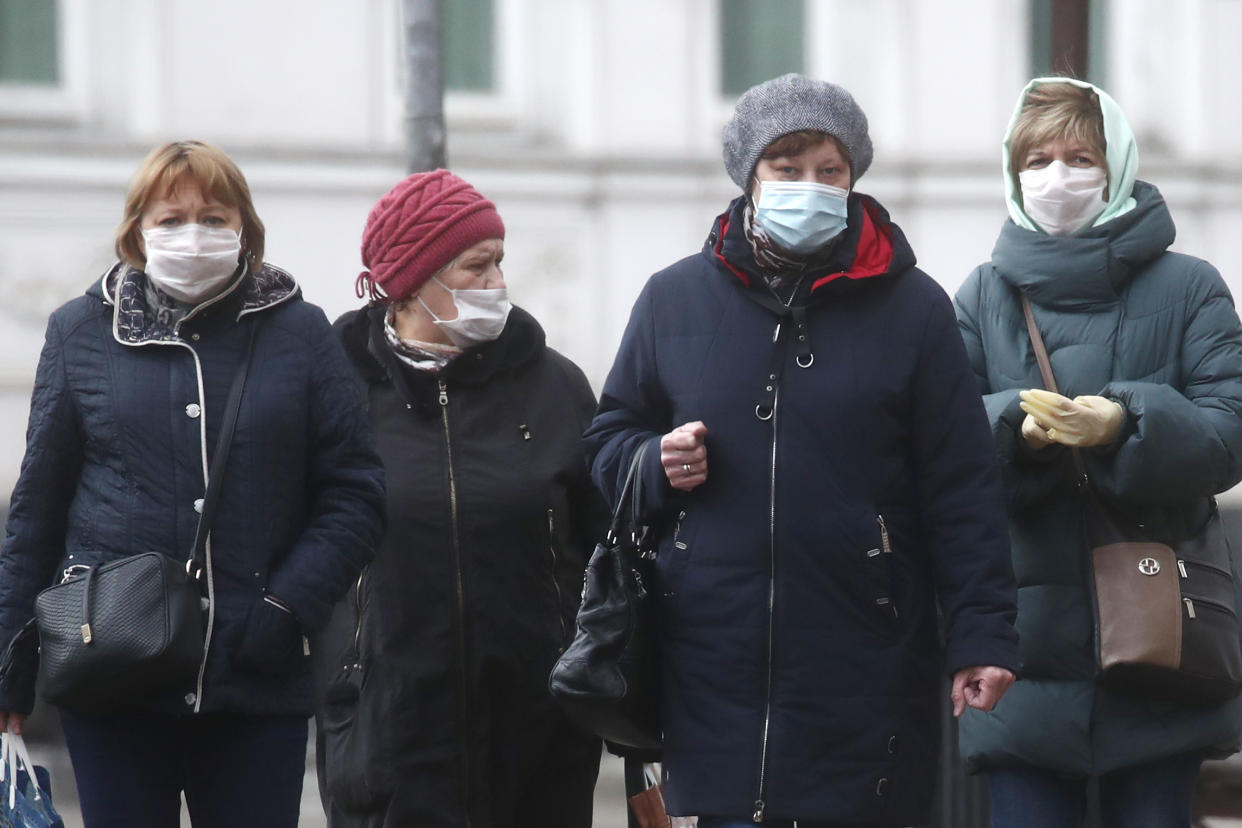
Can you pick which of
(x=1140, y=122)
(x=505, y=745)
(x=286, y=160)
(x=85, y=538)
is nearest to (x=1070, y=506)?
(x=505, y=745)

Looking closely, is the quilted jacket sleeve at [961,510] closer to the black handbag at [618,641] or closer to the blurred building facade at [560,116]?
the black handbag at [618,641]

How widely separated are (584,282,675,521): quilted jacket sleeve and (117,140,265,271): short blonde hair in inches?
29.8

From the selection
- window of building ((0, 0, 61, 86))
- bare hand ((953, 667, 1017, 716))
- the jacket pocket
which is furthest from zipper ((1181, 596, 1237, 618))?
window of building ((0, 0, 61, 86))

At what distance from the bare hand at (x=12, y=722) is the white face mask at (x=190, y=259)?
0.84m

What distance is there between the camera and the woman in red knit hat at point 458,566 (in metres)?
4.28

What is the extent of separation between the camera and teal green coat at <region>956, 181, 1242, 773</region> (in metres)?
3.96

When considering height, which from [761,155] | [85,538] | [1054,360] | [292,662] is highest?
[761,155]

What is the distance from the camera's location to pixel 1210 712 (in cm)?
400

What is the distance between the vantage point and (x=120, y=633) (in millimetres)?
3760

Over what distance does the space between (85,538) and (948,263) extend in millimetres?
8266

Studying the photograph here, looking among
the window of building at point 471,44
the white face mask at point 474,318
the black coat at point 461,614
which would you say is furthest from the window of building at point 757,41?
the black coat at point 461,614

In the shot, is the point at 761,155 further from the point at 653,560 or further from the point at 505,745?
the point at 505,745

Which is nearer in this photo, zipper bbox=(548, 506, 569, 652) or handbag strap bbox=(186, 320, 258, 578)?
handbag strap bbox=(186, 320, 258, 578)

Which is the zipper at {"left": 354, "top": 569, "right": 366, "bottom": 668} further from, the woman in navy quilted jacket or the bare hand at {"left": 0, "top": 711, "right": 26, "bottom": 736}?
the bare hand at {"left": 0, "top": 711, "right": 26, "bottom": 736}
